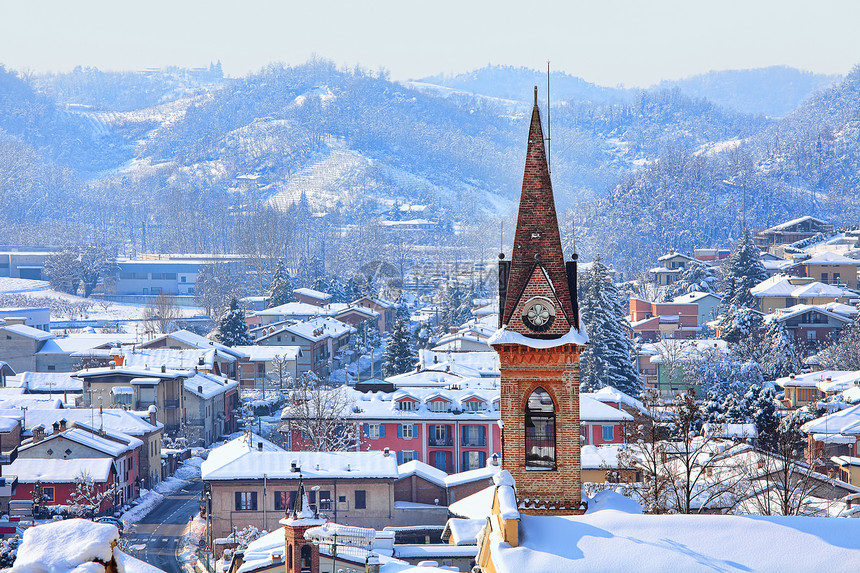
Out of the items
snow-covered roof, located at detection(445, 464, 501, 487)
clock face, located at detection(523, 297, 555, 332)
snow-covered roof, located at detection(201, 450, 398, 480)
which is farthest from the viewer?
snow-covered roof, located at detection(445, 464, 501, 487)

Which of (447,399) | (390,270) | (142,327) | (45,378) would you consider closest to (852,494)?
(447,399)

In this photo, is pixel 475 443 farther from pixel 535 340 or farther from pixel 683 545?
pixel 683 545

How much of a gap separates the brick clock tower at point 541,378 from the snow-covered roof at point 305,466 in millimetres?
25659

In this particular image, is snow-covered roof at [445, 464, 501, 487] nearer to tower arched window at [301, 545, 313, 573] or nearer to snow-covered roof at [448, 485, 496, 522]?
snow-covered roof at [448, 485, 496, 522]

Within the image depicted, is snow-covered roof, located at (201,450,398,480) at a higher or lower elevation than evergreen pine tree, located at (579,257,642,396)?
lower

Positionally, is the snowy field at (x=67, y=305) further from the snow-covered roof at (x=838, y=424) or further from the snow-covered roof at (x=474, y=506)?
the snow-covered roof at (x=474, y=506)

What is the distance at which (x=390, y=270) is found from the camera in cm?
16875

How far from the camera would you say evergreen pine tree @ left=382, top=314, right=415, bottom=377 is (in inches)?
3250

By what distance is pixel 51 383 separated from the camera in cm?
7525

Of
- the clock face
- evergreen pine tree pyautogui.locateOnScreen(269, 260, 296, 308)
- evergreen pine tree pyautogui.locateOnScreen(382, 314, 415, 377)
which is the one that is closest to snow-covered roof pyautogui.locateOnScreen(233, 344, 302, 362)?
evergreen pine tree pyautogui.locateOnScreen(382, 314, 415, 377)

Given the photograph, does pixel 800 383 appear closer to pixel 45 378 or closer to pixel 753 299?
pixel 753 299

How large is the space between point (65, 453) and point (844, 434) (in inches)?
1314

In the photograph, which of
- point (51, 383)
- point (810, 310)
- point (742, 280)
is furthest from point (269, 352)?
point (742, 280)

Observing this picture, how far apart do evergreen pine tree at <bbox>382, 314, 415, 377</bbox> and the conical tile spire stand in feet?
199
